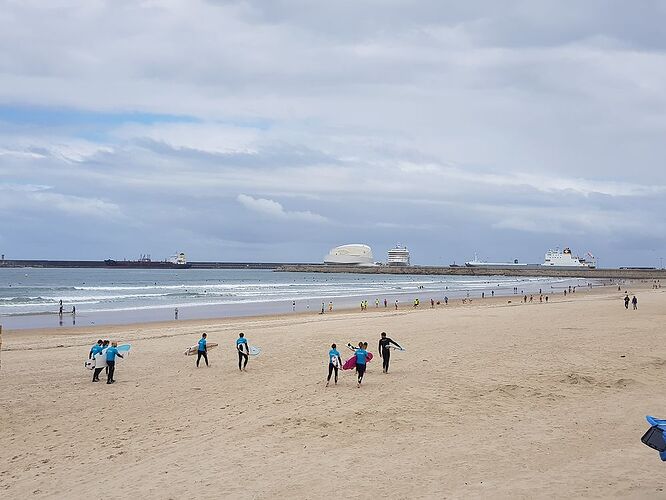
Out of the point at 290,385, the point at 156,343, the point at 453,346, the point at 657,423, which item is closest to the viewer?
the point at 657,423

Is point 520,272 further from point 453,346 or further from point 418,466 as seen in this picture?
point 418,466

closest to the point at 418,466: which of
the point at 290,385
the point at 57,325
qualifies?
the point at 290,385

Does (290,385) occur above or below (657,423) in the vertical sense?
below

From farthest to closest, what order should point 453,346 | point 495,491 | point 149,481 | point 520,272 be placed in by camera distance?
point 520,272 < point 453,346 < point 149,481 < point 495,491

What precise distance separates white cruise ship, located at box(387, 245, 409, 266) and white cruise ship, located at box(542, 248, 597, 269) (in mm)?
39865

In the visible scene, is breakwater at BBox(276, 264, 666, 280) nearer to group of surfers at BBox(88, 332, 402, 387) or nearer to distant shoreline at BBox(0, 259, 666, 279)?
distant shoreline at BBox(0, 259, 666, 279)

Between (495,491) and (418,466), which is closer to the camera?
(495,491)

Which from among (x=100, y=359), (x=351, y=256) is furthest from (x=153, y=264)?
(x=100, y=359)

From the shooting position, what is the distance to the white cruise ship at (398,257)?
18762 cm

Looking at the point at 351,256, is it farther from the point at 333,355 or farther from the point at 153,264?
the point at 333,355

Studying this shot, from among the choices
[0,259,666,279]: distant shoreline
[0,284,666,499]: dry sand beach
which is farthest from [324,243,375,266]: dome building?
[0,284,666,499]: dry sand beach

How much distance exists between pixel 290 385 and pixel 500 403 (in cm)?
486

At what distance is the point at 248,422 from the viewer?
1135 cm

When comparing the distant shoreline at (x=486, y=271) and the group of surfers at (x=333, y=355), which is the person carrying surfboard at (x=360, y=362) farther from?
the distant shoreline at (x=486, y=271)
